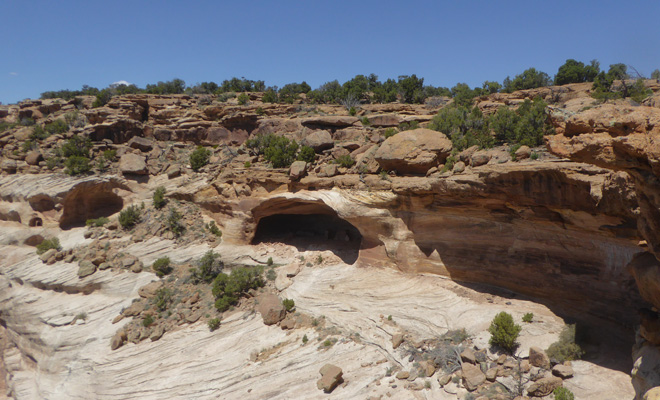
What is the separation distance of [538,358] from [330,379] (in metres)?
5.26

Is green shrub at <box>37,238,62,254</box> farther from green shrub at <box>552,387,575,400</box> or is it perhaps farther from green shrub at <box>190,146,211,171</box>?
green shrub at <box>552,387,575,400</box>

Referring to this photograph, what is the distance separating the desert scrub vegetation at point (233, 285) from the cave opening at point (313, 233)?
3.16 m

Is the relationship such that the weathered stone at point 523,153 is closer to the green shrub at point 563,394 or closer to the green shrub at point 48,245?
the green shrub at point 563,394

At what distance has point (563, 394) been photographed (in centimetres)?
709

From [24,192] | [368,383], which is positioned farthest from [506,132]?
[24,192]

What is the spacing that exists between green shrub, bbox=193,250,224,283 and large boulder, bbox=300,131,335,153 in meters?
7.34

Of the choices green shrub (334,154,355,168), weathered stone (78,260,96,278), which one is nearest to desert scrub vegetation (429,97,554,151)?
green shrub (334,154,355,168)

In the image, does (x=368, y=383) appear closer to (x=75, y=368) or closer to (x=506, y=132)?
(x=506, y=132)

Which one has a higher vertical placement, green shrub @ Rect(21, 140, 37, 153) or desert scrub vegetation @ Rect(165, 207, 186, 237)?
green shrub @ Rect(21, 140, 37, 153)

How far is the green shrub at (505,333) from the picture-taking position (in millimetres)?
8867

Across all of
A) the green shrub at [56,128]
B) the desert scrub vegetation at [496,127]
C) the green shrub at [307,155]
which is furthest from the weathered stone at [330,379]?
the green shrub at [56,128]

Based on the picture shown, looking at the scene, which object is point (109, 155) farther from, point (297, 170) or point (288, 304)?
point (288, 304)

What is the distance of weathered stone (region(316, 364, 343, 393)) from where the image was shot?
920cm

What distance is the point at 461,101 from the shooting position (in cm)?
2366
